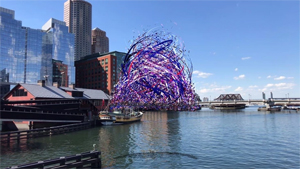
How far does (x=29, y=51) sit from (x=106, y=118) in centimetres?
10721

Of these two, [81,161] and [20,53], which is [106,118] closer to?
[81,161]

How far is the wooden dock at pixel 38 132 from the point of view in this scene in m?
34.5

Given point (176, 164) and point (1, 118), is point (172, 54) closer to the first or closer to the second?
point (176, 164)

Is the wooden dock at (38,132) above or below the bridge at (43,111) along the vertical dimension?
below

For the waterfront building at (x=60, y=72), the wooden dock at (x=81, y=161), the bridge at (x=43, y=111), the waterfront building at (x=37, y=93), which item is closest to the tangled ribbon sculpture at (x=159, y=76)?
the wooden dock at (x=81, y=161)

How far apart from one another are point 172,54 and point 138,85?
526cm

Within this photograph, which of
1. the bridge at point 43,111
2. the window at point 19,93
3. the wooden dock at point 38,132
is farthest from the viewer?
the window at point 19,93

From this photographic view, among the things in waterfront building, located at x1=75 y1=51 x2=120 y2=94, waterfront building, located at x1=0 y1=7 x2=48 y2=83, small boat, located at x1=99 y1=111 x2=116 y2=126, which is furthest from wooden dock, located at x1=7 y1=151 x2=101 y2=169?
waterfront building, located at x1=0 y1=7 x2=48 y2=83

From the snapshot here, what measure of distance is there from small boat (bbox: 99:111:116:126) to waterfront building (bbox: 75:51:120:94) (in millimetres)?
68429

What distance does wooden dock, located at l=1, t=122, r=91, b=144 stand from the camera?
34.5 m

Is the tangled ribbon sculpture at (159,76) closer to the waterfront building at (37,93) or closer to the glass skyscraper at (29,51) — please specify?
the waterfront building at (37,93)

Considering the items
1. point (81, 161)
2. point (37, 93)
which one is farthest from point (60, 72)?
point (81, 161)

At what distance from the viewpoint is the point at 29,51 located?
14100 cm

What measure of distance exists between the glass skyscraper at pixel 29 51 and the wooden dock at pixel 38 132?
74293 mm
